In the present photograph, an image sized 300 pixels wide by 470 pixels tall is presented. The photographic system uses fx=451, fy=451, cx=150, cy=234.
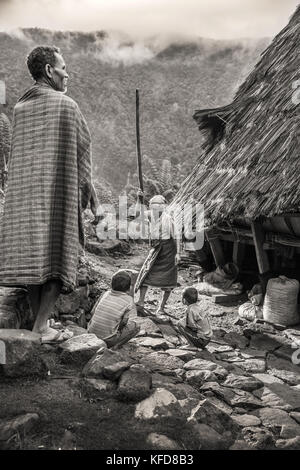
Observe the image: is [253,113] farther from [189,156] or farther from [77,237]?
[189,156]

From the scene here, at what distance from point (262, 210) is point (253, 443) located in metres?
3.79

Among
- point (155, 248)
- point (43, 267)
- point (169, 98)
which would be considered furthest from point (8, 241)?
point (169, 98)

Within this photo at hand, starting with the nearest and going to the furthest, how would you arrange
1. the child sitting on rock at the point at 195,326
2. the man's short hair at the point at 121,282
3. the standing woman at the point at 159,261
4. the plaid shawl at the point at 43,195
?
the plaid shawl at the point at 43,195, the man's short hair at the point at 121,282, the child sitting on rock at the point at 195,326, the standing woman at the point at 159,261

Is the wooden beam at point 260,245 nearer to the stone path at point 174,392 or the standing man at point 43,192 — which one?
the stone path at point 174,392

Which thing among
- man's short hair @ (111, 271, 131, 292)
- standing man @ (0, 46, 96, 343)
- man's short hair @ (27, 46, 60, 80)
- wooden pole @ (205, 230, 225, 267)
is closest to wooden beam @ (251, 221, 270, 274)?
wooden pole @ (205, 230, 225, 267)

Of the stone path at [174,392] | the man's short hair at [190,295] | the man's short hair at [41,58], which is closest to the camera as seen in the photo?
the stone path at [174,392]

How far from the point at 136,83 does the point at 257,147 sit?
48.9 m

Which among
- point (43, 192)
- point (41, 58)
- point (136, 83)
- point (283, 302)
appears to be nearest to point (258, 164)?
point (283, 302)

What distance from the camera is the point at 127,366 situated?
3111mm

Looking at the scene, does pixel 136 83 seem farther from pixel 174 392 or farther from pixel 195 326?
pixel 174 392

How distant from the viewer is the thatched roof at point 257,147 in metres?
6.08

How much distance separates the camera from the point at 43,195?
315 cm

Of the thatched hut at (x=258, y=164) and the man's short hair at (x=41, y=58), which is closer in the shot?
the man's short hair at (x=41, y=58)

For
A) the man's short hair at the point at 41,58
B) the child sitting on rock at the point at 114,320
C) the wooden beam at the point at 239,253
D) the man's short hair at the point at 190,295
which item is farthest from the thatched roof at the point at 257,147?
the man's short hair at the point at 41,58
